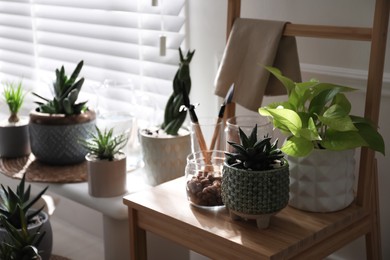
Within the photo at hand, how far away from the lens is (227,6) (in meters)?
1.75

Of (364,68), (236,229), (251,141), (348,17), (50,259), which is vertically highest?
(348,17)

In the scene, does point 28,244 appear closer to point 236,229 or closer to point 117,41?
point 236,229

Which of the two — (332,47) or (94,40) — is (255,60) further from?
(94,40)

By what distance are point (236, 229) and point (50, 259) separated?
0.75 meters

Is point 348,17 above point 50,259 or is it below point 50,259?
above

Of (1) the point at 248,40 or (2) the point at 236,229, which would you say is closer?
(2) the point at 236,229

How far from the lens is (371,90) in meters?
1.36

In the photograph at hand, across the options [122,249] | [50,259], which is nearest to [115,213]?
[122,249]

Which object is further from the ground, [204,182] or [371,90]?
[371,90]

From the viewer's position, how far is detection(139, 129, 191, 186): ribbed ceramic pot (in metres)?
1.78

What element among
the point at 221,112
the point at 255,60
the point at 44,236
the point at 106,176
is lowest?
the point at 44,236

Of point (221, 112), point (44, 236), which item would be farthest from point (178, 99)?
point (44, 236)

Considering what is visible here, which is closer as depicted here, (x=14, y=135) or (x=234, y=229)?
(x=234, y=229)

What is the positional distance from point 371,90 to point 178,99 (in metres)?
0.60
